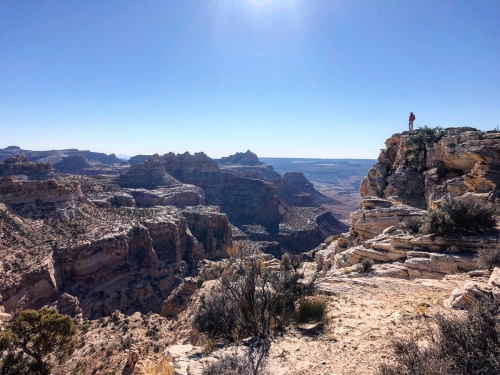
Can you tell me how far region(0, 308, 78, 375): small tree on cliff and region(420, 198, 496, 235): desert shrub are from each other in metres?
15.7

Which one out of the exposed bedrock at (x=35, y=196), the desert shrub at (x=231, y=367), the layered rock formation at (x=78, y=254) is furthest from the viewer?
the exposed bedrock at (x=35, y=196)

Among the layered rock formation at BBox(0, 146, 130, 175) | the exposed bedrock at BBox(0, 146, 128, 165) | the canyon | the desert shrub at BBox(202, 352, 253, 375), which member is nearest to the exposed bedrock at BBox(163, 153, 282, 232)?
the canyon

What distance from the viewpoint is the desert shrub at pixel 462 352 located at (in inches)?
151

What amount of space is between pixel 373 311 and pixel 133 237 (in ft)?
104

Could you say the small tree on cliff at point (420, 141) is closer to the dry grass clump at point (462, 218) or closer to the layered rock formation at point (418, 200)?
the layered rock formation at point (418, 200)

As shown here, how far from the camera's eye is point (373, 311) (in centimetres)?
840

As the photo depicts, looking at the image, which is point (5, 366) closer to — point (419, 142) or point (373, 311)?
point (373, 311)

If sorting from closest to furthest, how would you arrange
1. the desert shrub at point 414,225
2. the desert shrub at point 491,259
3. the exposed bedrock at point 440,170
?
1. the desert shrub at point 491,259
2. the desert shrub at point 414,225
3. the exposed bedrock at point 440,170

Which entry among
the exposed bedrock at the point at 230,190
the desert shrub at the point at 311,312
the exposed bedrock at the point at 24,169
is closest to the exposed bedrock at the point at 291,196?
the exposed bedrock at the point at 230,190

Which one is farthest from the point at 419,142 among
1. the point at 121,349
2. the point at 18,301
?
the point at 18,301

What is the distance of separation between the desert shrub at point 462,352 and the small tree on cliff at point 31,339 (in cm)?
1093

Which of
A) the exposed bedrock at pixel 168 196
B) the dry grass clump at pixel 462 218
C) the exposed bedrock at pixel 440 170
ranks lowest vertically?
the exposed bedrock at pixel 168 196

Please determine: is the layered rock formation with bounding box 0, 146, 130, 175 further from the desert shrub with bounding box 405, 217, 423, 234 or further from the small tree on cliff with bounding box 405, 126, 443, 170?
the desert shrub with bounding box 405, 217, 423, 234

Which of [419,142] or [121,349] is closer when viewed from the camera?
[121,349]
